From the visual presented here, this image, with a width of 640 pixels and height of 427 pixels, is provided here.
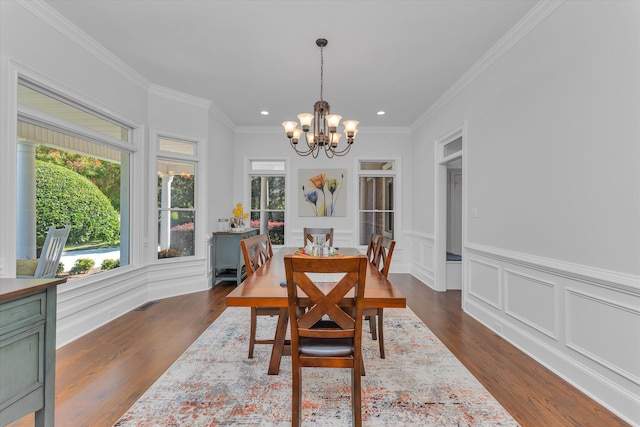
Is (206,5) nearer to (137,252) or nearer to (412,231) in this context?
(137,252)

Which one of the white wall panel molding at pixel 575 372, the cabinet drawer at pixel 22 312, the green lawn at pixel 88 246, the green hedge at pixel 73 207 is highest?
the green hedge at pixel 73 207

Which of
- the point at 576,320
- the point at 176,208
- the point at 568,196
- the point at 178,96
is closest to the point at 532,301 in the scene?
the point at 576,320

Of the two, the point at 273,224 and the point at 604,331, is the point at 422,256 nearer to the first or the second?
the point at 273,224

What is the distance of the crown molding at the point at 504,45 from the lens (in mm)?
2423

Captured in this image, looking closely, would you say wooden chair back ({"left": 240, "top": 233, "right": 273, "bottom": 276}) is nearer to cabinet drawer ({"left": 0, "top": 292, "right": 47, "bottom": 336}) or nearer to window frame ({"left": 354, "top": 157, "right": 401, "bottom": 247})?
cabinet drawer ({"left": 0, "top": 292, "right": 47, "bottom": 336})

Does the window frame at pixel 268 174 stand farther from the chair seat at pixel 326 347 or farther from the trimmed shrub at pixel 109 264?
the chair seat at pixel 326 347

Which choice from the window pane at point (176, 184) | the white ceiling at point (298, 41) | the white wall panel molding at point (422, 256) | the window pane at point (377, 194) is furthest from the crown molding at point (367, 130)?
the white wall panel molding at point (422, 256)

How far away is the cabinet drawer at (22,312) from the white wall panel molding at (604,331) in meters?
3.24

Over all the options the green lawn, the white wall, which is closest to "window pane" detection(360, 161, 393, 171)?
the white wall

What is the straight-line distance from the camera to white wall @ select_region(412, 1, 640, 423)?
6.01ft

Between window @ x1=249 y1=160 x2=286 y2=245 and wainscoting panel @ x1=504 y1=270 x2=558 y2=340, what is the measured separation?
409cm

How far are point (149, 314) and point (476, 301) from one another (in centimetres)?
377

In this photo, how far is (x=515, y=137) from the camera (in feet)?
9.39

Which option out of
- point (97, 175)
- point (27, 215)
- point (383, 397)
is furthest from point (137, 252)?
point (383, 397)
